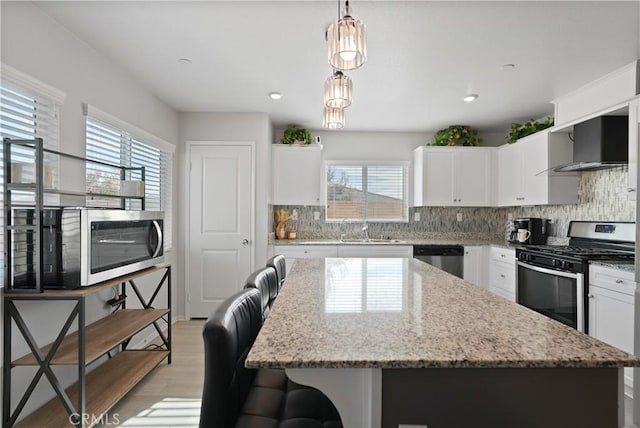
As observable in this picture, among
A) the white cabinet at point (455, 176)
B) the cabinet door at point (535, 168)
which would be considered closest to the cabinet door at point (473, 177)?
the white cabinet at point (455, 176)

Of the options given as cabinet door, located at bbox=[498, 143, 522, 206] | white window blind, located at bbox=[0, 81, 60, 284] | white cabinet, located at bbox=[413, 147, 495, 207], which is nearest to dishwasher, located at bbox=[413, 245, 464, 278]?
white cabinet, located at bbox=[413, 147, 495, 207]

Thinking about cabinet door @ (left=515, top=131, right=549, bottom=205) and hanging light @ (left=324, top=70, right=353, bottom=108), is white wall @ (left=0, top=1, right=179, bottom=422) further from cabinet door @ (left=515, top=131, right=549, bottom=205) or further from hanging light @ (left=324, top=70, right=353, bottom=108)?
cabinet door @ (left=515, top=131, right=549, bottom=205)

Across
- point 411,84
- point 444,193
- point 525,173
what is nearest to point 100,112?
point 411,84

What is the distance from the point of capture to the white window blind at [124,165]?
249 centimetres

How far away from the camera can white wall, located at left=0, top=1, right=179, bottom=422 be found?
71.7 inches

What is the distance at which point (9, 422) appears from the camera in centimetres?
171

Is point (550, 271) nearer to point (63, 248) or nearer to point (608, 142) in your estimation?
point (608, 142)

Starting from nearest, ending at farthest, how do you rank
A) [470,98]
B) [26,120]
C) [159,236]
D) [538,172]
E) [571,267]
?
1. [26,120]
2. [159,236]
3. [571,267]
4. [470,98]
5. [538,172]

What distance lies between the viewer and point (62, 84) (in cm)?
217

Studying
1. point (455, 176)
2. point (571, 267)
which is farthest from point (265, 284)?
point (455, 176)

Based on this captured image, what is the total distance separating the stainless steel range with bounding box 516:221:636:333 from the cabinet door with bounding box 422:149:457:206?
128 cm

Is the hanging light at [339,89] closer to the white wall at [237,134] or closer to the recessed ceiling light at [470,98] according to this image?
the recessed ceiling light at [470,98]

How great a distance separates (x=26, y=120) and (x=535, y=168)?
175 inches

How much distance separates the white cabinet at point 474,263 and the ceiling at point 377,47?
68.1 inches
